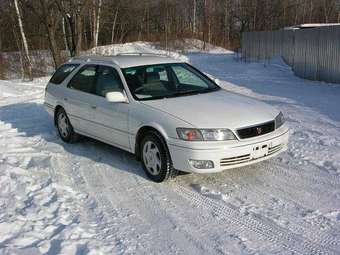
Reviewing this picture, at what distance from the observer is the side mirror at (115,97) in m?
5.94

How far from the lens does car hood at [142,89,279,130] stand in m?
5.21

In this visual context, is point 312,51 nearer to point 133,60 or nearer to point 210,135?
point 133,60

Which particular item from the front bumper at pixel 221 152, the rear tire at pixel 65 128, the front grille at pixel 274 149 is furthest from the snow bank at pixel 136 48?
the front bumper at pixel 221 152

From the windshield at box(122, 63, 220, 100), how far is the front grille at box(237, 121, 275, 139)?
1.27 meters

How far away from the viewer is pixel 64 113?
782 cm

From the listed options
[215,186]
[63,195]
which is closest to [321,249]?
[215,186]

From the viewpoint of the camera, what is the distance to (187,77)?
6848 mm

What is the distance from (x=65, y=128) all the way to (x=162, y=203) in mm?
3398

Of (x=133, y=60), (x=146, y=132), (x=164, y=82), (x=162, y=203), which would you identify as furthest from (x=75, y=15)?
(x=162, y=203)

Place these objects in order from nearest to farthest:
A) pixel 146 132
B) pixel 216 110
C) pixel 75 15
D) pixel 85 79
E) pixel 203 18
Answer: pixel 216 110, pixel 146 132, pixel 85 79, pixel 75 15, pixel 203 18

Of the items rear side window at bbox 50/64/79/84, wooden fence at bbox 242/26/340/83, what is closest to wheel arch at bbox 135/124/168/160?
rear side window at bbox 50/64/79/84

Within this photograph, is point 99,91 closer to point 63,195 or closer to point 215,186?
point 63,195

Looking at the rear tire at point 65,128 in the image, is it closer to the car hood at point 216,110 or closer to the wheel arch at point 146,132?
the wheel arch at point 146,132

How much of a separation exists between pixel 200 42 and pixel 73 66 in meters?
31.4
